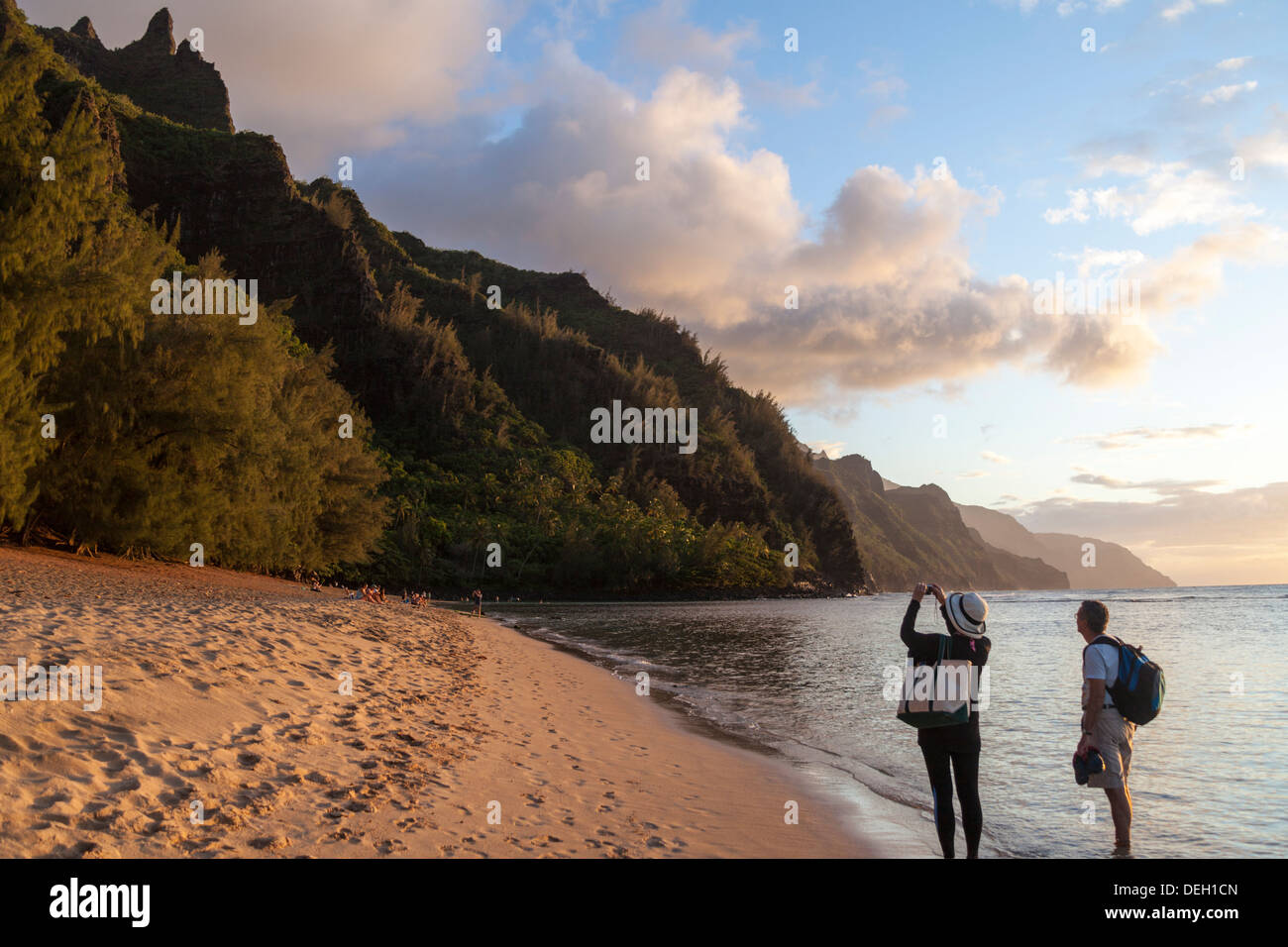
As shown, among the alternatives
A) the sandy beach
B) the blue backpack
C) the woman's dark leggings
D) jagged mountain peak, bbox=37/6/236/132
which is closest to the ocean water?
the sandy beach

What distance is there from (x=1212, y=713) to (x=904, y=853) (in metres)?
12.8

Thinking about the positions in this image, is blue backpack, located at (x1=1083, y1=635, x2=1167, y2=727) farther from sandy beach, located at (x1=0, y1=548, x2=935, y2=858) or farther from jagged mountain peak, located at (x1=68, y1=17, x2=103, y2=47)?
jagged mountain peak, located at (x1=68, y1=17, x2=103, y2=47)

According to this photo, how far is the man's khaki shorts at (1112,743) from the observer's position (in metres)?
6.49

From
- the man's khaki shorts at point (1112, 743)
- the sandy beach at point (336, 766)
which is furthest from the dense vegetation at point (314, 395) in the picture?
the man's khaki shorts at point (1112, 743)

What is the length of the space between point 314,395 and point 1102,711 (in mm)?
43022

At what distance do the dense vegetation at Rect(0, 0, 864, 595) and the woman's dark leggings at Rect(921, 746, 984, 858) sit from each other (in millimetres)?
25470

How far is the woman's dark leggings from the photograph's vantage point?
6113 mm

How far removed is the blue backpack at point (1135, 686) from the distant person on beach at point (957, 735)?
51.7 inches

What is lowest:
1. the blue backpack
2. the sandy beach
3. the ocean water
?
the ocean water

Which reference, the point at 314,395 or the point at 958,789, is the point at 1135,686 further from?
the point at 314,395

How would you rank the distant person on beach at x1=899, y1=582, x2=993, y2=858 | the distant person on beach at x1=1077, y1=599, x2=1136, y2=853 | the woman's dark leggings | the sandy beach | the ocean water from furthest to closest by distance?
the ocean water → the distant person on beach at x1=1077, y1=599, x2=1136, y2=853 → the woman's dark leggings → the distant person on beach at x1=899, y1=582, x2=993, y2=858 → the sandy beach

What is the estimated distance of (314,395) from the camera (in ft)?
139
